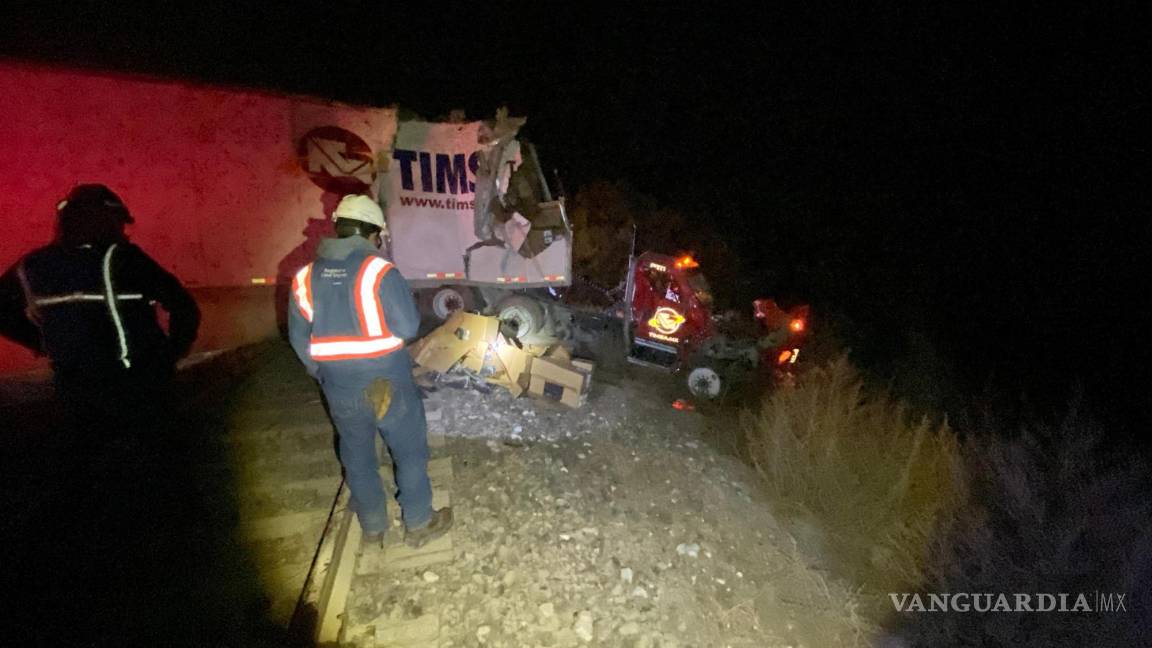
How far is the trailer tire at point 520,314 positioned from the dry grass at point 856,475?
324cm

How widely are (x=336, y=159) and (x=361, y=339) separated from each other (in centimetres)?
430

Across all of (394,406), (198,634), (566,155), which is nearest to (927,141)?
(566,155)

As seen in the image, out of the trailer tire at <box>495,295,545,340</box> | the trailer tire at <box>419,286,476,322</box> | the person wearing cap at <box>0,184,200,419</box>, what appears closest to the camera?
the person wearing cap at <box>0,184,200,419</box>

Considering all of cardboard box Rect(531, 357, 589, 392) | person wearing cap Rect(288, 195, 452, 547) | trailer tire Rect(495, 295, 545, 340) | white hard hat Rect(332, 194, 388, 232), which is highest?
white hard hat Rect(332, 194, 388, 232)

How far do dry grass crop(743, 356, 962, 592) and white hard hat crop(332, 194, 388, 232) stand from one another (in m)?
3.60

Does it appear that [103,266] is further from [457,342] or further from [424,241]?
[424,241]

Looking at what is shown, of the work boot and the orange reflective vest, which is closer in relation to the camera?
the orange reflective vest

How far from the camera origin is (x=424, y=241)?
22.8 feet

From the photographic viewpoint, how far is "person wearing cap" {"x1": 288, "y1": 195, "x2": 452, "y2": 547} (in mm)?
2686

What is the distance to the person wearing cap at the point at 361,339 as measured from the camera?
106 inches

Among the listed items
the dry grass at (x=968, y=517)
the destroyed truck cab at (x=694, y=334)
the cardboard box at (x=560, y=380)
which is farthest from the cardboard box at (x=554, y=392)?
the dry grass at (x=968, y=517)
